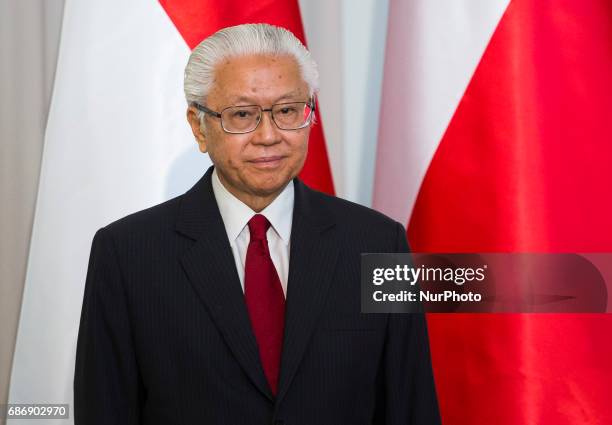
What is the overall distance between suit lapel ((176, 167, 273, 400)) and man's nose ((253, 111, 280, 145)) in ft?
0.48

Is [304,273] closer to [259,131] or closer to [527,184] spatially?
[259,131]

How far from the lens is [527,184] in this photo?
1431 mm

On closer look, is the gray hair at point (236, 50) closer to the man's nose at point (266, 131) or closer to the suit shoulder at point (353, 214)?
the man's nose at point (266, 131)

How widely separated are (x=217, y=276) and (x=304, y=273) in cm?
13

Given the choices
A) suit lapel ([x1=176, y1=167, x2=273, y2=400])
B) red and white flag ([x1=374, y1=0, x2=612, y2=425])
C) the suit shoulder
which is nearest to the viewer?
suit lapel ([x1=176, y1=167, x2=273, y2=400])

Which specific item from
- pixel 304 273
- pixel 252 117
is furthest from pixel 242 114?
pixel 304 273

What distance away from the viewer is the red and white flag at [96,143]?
1467mm

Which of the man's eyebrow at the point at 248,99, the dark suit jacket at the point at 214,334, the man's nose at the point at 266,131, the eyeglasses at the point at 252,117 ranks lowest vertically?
the dark suit jacket at the point at 214,334

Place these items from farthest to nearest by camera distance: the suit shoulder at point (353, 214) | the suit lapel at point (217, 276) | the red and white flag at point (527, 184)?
the red and white flag at point (527, 184) < the suit shoulder at point (353, 214) < the suit lapel at point (217, 276)

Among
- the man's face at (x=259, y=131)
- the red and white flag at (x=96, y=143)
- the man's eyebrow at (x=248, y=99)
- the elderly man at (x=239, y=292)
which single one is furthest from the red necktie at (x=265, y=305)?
the red and white flag at (x=96, y=143)

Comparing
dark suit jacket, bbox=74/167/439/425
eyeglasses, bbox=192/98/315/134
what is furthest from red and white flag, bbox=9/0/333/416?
eyeglasses, bbox=192/98/315/134

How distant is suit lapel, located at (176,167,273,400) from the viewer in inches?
42.6

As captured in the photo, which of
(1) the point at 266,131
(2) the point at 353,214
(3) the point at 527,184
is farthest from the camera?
(3) the point at 527,184

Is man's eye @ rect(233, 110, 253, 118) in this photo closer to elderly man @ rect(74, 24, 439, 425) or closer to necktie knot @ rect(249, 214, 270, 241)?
elderly man @ rect(74, 24, 439, 425)
